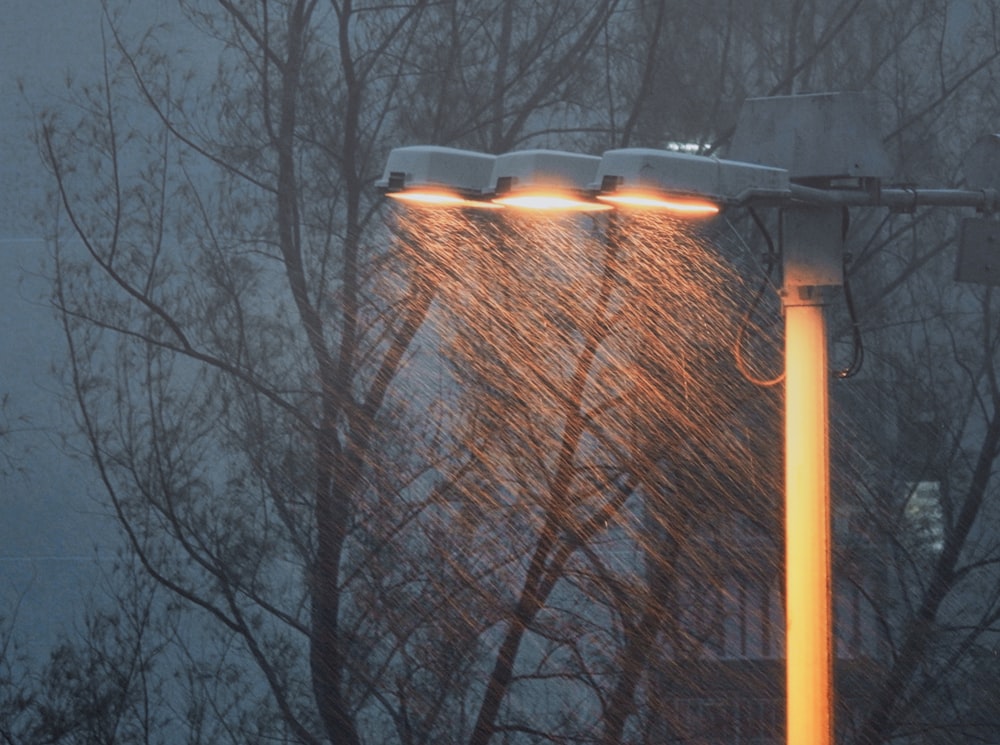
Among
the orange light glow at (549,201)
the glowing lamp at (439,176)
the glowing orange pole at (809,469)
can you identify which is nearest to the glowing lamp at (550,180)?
the orange light glow at (549,201)

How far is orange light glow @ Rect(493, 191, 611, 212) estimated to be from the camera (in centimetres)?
322

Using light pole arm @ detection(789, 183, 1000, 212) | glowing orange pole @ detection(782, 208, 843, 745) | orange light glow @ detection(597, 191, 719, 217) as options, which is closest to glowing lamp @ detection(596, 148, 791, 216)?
orange light glow @ detection(597, 191, 719, 217)

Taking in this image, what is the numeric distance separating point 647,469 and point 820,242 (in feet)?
9.07

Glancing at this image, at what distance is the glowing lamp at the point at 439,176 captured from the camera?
3.51 meters

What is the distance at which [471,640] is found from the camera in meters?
6.53

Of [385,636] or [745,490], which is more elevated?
[745,490]

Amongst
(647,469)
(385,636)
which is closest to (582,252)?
(647,469)

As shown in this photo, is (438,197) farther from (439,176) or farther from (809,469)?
(809,469)

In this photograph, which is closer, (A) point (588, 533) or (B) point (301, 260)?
(A) point (588, 533)

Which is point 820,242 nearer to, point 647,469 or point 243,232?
point 647,469

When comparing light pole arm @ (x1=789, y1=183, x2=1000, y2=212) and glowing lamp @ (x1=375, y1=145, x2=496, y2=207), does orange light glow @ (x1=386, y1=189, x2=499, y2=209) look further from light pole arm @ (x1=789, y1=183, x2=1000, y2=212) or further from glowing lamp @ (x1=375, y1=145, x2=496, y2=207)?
light pole arm @ (x1=789, y1=183, x2=1000, y2=212)

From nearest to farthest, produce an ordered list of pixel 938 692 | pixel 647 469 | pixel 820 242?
1. pixel 820 242
2. pixel 647 469
3. pixel 938 692

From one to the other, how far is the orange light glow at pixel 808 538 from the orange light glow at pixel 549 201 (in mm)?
729

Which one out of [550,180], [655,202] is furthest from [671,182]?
[550,180]
